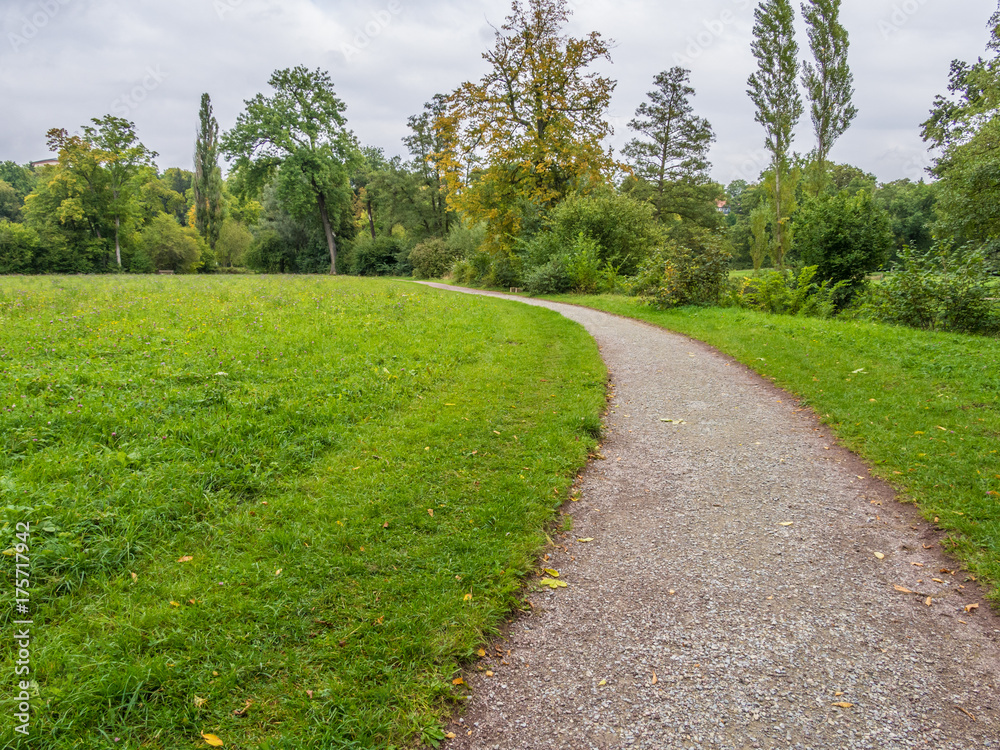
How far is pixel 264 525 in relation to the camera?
129 inches

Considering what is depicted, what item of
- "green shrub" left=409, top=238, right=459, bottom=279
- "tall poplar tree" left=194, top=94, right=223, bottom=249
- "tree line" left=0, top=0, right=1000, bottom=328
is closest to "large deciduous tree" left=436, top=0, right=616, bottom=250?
"tree line" left=0, top=0, right=1000, bottom=328

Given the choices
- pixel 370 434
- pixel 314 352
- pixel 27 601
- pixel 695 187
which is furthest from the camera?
pixel 695 187

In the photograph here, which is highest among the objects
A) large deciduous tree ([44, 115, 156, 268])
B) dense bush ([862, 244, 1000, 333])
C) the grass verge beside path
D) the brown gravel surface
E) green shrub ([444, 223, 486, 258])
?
large deciduous tree ([44, 115, 156, 268])

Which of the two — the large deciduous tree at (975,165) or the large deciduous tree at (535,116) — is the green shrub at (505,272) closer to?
the large deciduous tree at (535,116)

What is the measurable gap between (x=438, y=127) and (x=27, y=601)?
2431 centimetres

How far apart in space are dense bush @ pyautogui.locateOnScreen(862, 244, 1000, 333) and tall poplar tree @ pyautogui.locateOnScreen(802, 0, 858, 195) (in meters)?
19.4

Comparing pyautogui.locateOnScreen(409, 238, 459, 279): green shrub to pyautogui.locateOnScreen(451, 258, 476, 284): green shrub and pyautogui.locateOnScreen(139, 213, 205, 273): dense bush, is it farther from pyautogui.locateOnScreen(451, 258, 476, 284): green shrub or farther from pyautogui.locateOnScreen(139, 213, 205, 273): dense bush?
pyautogui.locateOnScreen(139, 213, 205, 273): dense bush

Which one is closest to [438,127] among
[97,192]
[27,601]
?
[27,601]

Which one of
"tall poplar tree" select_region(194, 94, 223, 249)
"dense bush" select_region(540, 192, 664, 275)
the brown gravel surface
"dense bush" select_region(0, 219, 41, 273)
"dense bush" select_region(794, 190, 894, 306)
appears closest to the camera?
the brown gravel surface

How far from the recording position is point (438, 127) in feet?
75.3

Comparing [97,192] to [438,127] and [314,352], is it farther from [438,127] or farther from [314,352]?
[314,352]

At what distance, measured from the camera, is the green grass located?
2.06m

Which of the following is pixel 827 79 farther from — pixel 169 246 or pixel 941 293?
pixel 169 246

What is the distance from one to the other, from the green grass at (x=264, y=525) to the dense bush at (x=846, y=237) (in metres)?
15.4
